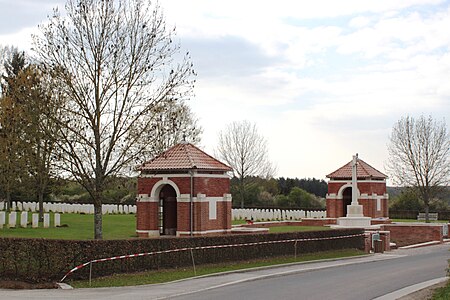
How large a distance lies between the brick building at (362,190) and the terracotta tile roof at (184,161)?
1614 cm

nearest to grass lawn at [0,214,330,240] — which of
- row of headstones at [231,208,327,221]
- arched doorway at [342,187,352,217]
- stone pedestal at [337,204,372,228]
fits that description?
row of headstones at [231,208,327,221]

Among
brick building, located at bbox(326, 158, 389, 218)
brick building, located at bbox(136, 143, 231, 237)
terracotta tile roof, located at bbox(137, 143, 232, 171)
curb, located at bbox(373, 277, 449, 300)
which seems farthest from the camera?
brick building, located at bbox(326, 158, 389, 218)

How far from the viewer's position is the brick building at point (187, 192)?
30.5 metres

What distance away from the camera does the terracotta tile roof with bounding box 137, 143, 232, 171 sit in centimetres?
3081

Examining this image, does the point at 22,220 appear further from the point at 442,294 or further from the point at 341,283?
the point at 442,294

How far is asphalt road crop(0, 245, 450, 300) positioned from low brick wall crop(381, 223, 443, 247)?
15.1 metres

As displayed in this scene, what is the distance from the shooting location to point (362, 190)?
45.2 meters

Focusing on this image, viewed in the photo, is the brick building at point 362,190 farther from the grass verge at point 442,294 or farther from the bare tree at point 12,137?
the grass verge at point 442,294

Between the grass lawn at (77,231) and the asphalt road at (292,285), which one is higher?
the grass lawn at (77,231)

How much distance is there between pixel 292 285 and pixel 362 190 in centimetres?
2734

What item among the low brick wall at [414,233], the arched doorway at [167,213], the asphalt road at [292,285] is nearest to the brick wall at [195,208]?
the arched doorway at [167,213]

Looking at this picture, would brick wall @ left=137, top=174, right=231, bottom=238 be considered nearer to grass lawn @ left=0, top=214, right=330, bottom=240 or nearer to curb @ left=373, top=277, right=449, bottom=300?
grass lawn @ left=0, top=214, right=330, bottom=240

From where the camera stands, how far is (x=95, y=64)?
84.0 ft

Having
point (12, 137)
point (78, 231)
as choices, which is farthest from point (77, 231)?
point (12, 137)
